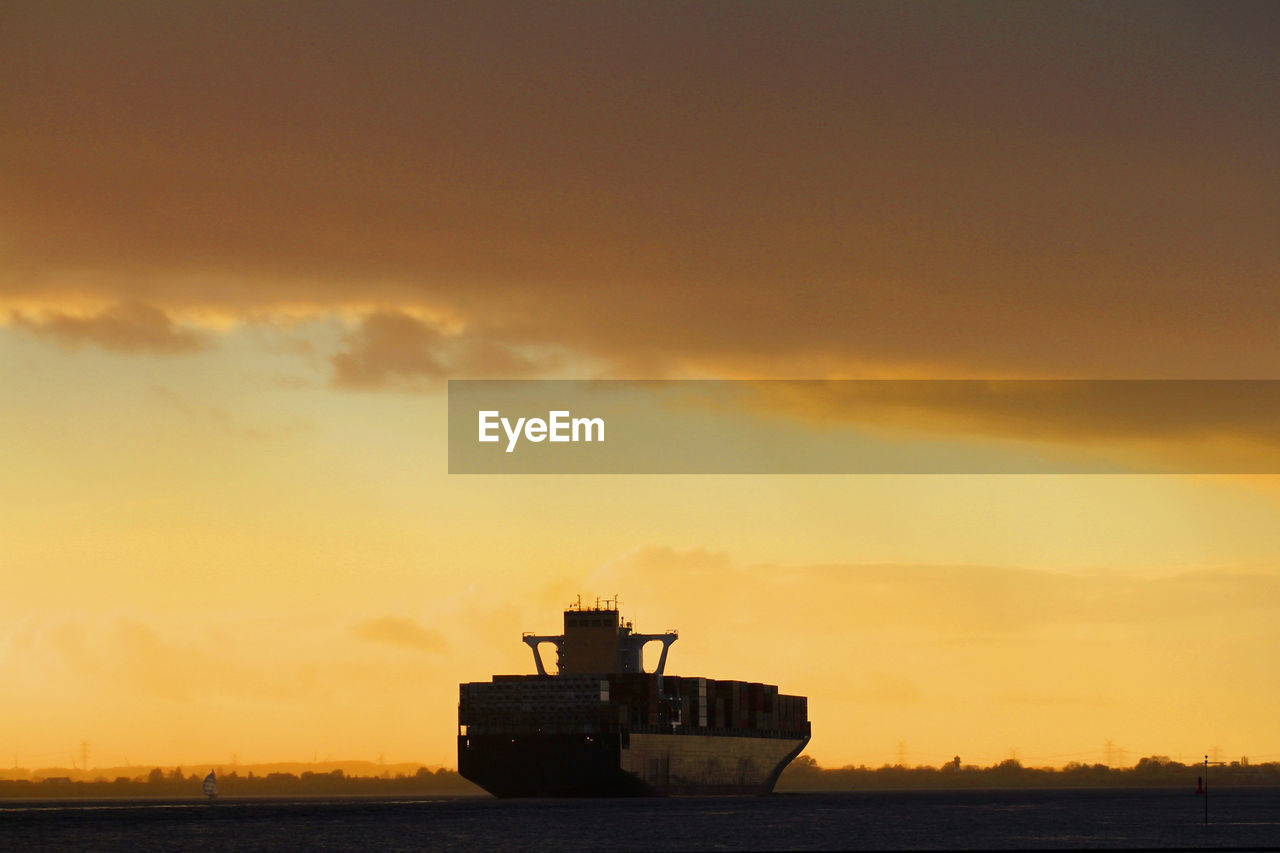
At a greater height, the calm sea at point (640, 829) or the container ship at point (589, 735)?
the container ship at point (589, 735)

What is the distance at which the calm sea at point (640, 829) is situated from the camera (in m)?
102

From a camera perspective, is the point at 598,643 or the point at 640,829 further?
the point at 598,643

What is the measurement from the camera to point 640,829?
371 ft

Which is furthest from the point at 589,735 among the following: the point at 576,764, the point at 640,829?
the point at 640,829

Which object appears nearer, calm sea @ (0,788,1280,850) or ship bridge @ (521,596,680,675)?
calm sea @ (0,788,1280,850)

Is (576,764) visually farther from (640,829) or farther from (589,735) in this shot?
(640,829)

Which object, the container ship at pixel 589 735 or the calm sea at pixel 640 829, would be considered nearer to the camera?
the calm sea at pixel 640 829

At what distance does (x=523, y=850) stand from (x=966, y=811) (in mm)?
99586

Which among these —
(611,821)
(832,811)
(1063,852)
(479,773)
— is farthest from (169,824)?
(1063,852)

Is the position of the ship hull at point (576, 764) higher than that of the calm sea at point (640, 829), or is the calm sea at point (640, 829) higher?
the ship hull at point (576, 764)

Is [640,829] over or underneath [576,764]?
underneath

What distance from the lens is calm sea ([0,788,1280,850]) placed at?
336 ft

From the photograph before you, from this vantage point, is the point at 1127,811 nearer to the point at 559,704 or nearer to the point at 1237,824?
the point at 1237,824

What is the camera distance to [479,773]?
15538cm
